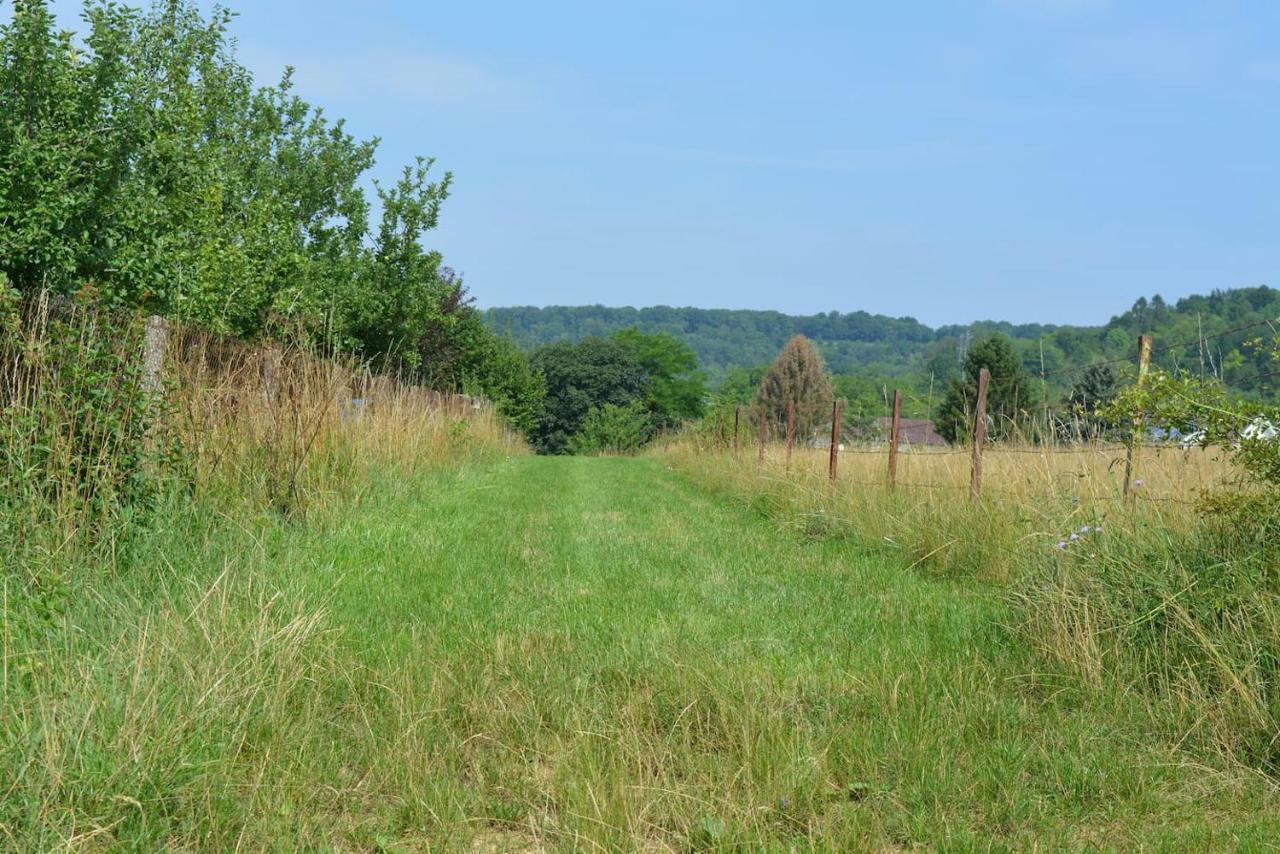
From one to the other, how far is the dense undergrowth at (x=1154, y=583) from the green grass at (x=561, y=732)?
0.18m

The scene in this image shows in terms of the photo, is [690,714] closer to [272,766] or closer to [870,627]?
[272,766]

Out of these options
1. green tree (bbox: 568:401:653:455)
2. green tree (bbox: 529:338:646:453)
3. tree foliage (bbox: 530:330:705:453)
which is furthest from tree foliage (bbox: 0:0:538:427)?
green tree (bbox: 529:338:646:453)

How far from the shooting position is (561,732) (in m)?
3.94

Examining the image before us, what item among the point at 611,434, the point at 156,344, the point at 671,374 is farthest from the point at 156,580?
the point at 671,374

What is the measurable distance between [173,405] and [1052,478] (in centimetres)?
557

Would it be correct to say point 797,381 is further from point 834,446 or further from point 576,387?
point 834,446

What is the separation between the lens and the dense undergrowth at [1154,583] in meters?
4.07

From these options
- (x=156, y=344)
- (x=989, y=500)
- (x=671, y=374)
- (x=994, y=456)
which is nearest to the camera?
(x=156, y=344)

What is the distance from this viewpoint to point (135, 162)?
1071cm

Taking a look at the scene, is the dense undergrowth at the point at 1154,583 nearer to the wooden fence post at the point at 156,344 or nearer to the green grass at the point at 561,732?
the green grass at the point at 561,732

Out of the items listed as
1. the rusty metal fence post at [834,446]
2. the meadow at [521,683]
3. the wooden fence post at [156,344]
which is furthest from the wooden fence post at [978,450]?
the wooden fence post at [156,344]

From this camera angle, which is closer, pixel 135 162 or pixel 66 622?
pixel 66 622

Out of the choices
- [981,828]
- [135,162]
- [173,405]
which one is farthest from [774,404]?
[981,828]

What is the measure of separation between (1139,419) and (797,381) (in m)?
40.4
